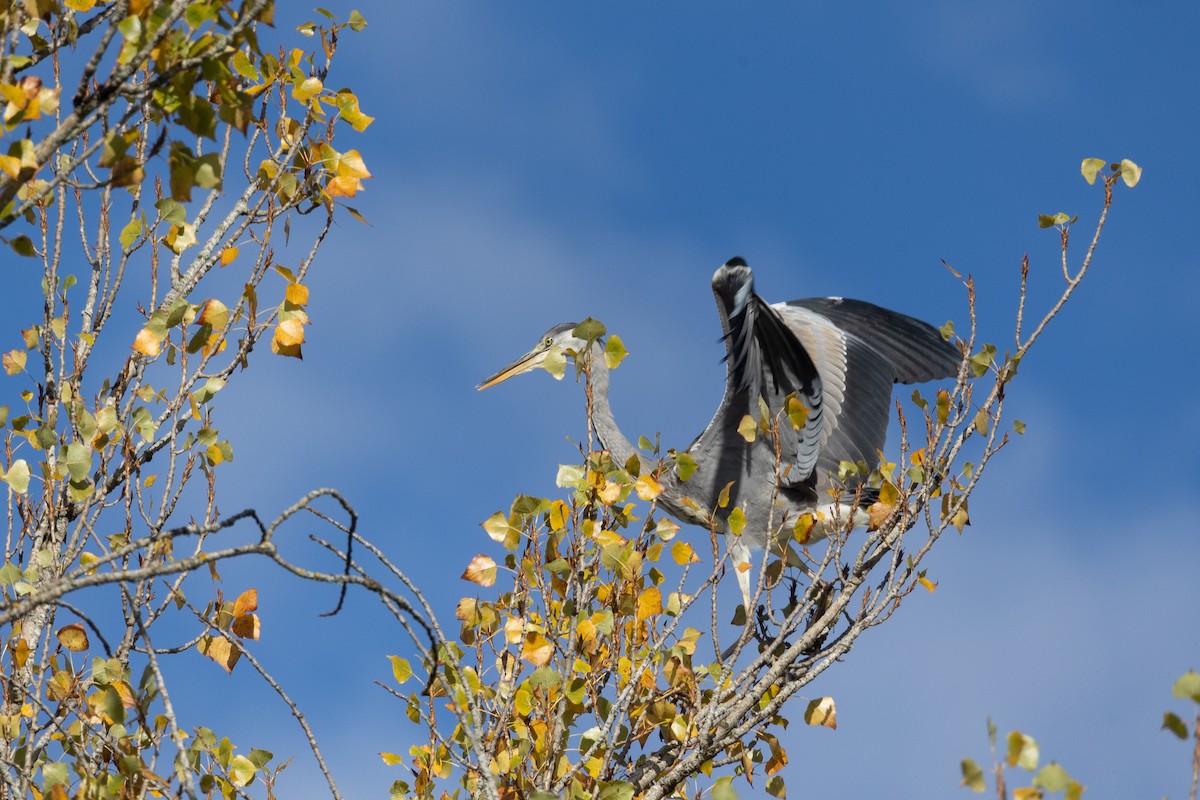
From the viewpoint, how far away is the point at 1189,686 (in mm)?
1767

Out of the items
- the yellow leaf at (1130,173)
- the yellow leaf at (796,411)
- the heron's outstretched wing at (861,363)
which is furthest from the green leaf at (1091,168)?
the heron's outstretched wing at (861,363)

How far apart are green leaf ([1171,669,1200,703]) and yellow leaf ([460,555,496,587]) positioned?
1950 millimetres

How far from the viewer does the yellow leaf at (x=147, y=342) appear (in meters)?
3.05

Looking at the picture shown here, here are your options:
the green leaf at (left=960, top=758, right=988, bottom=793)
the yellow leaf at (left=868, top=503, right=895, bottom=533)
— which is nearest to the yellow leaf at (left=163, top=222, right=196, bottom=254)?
the yellow leaf at (left=868, top=503, right=895, bottom=533)

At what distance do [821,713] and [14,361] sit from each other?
2.58 m

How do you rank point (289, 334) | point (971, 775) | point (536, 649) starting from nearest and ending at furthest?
1. point (971, 775)
2. point (289, 334)
3. point (536, 649)

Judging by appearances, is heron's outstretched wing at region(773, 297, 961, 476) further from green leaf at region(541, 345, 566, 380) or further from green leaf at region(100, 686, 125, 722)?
green leaf at region(100, 686, 125, 722)

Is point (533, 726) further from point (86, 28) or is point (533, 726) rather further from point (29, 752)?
point (86, 28)

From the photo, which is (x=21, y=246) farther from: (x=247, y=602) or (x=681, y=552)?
(x=681, y=552)

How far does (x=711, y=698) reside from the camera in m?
3.62

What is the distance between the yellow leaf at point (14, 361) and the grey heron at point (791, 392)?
218 centimetres

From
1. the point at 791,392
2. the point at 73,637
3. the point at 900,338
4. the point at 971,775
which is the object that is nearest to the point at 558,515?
the point at 73,637

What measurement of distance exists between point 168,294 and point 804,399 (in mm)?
2665

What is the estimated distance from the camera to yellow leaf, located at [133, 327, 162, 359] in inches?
120
